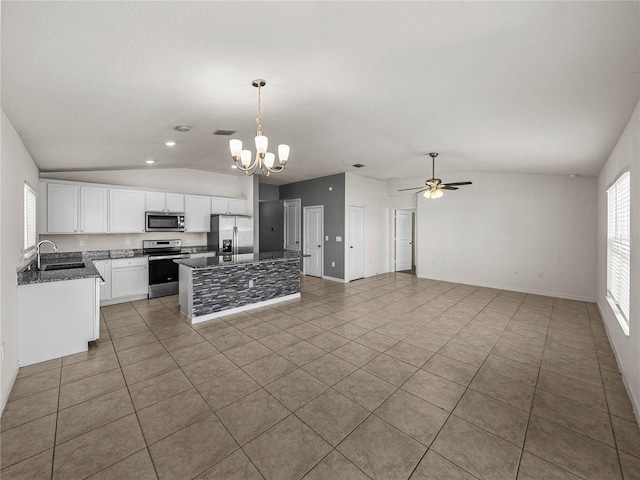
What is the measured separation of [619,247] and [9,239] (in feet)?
20.4

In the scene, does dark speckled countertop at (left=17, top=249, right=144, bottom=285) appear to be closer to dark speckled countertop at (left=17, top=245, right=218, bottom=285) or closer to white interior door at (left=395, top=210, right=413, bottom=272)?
dark speckled countertop at (left=17, top=245, right=218, bottom=285)

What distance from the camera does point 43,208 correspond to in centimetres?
448

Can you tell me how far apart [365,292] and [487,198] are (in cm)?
359

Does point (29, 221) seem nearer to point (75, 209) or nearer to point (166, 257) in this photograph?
point (75, 209)

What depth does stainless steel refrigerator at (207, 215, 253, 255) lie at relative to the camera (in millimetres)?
6176

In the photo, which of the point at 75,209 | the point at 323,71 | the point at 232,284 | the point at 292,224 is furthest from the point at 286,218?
the point at 323,71

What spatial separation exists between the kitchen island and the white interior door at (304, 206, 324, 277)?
2.25 meters

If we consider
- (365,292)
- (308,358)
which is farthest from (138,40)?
(365,292)

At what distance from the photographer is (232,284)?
452 cm

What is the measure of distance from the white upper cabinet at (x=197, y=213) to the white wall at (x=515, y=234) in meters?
5.38

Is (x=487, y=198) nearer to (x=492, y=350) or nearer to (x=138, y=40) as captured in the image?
(x=492, y=350)

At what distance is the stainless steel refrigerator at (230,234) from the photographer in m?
6.18

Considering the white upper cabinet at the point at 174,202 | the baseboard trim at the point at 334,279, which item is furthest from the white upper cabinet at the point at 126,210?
the baseboard trim at the point at 334,279

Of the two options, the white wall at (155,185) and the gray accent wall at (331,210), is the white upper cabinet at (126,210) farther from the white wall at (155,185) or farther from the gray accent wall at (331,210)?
the gray accent wall at (331,210)
